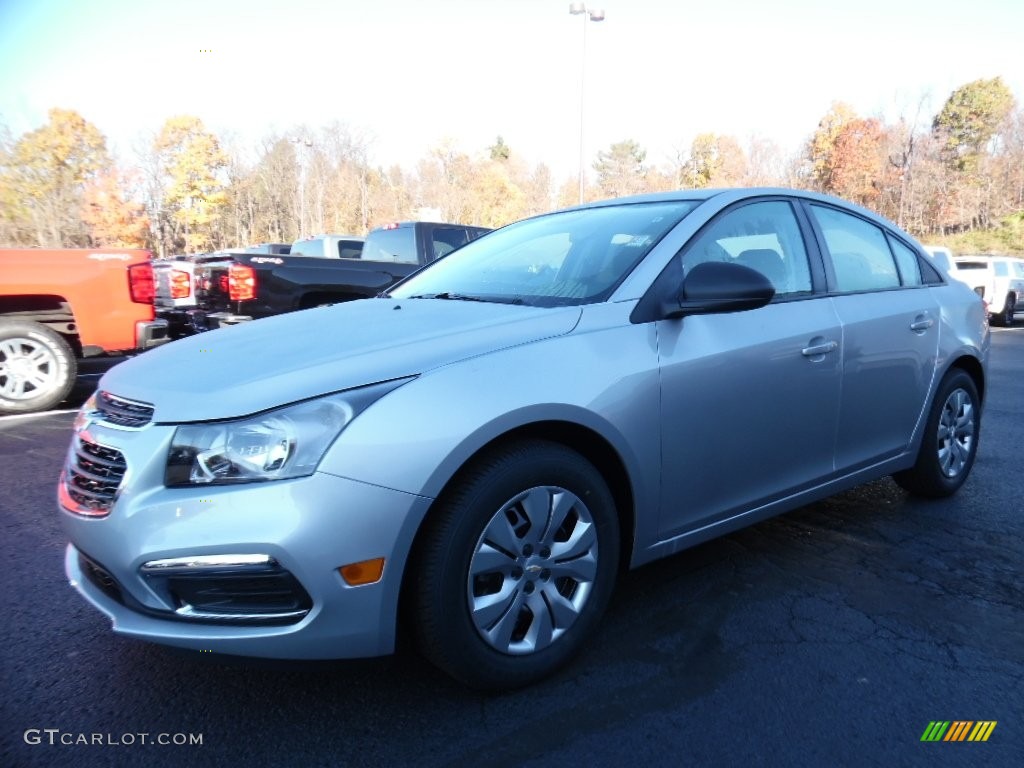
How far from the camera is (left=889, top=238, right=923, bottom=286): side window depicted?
3.87 metres

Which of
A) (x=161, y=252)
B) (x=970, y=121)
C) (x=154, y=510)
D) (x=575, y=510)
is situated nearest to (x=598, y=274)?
(x=575, y=510)

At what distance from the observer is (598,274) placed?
9.27 feet

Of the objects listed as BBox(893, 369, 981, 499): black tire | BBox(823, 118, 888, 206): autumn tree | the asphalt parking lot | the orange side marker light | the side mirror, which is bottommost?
the asphalt parking lot

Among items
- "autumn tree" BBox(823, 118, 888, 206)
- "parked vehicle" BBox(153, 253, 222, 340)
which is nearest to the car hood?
"parked vehicle" BBox(153, 253, 222, 340)

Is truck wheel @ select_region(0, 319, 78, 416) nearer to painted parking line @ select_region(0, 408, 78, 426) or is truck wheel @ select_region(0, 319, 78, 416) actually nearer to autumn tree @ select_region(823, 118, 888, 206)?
painted parking line @ select_region(0, 408, 78, 426)

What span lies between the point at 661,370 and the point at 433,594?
1093 mm

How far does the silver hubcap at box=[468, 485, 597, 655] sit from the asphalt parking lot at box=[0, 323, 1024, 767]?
0.69ft

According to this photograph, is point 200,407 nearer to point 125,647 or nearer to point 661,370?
point 125,647

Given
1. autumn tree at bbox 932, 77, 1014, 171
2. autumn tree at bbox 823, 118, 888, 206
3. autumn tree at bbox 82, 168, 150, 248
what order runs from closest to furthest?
autumn tree at bbox 82, 168, 150, 248 → autumn tree at bbox 823, 118, 888, 206 → autumn tree at bbox 932, 77, 1014, 171

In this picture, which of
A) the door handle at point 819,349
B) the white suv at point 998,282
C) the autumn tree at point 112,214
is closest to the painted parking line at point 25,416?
the door handle at point 819,349

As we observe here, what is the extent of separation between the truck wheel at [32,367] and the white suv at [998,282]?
18.3m

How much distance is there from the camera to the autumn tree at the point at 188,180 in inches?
1563

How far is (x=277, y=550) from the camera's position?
6.15 feet

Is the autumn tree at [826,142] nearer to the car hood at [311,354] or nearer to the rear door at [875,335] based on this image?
the rear door at [875,335]
